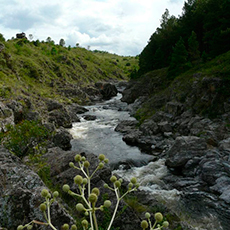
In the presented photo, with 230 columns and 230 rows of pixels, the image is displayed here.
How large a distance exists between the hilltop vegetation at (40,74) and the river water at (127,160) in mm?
12463

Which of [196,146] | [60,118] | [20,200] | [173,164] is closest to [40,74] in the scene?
[60,118]

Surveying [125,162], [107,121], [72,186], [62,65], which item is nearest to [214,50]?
[107,121]

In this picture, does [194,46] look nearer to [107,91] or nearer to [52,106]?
[52,106]

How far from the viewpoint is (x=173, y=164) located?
1706cm

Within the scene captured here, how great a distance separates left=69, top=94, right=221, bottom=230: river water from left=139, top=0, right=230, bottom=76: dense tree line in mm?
20211

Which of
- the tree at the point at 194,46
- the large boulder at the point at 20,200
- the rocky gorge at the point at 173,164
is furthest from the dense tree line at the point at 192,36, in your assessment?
the large boulder at the point at 20,200

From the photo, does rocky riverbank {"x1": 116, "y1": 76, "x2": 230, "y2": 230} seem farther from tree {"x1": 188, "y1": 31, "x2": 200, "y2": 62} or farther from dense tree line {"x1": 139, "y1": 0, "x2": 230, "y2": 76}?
tree {"x1": 188, "y1": 31, "x2": 200, "y2": 62}

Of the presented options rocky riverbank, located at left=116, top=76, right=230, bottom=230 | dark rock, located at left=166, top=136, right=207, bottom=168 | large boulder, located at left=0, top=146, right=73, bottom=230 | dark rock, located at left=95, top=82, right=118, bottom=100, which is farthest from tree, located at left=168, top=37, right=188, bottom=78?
dark rock, located at left=95, top=82, right=118, bottom=100

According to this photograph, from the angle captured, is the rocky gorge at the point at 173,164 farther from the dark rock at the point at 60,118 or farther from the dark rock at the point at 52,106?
the dark rock at the point at 52,106

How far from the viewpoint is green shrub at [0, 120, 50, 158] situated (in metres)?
13.4

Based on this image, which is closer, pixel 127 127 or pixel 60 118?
pixel 127 127

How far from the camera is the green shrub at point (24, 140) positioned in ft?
43.9

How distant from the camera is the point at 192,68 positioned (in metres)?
33.7

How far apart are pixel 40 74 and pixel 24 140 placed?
52741 millimetres
